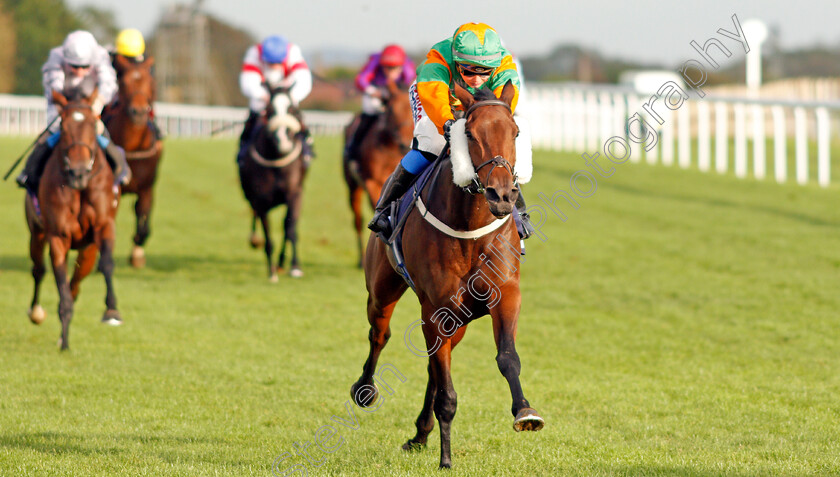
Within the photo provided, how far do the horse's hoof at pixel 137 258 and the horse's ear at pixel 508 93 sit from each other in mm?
8298

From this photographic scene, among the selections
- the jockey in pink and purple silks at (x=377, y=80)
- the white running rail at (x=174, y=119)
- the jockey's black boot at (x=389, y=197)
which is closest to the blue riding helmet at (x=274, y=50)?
the jockey in pink and purple silks at (x=377, y=80)

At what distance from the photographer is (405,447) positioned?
527 cm

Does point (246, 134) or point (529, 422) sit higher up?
point (246, 134)

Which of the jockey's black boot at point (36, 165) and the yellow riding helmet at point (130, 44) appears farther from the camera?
the yellow riding helmet at point (130, 44)

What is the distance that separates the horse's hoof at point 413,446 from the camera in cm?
525

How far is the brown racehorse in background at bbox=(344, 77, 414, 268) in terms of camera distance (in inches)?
436

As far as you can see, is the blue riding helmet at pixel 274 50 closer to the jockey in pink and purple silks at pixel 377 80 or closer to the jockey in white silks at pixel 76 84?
the jockey in pink and purple silks at pixel 377 80

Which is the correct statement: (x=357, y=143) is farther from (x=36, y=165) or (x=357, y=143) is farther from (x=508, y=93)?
(x=508, y=93)

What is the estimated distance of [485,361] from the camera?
7602 mm

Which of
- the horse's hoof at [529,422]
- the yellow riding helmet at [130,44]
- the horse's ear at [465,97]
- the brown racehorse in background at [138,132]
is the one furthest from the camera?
the yellow riding helmet at [130,44]

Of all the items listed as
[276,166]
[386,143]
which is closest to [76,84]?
[276,166]

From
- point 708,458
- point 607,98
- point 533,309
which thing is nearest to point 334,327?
point 533,309

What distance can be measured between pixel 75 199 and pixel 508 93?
4726 millimetres

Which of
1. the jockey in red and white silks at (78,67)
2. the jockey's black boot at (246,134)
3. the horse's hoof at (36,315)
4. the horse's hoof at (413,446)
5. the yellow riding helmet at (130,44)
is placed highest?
the yellow riding helmet at (130,44)
